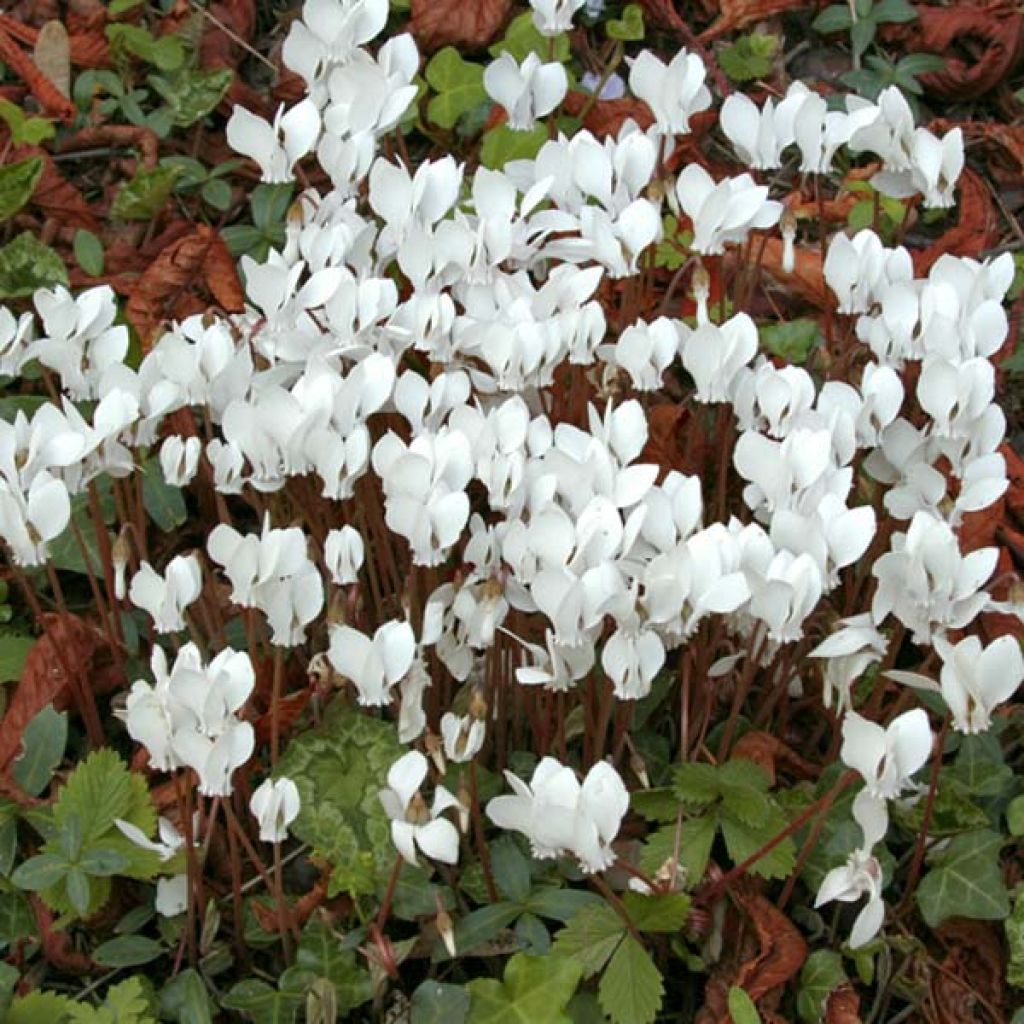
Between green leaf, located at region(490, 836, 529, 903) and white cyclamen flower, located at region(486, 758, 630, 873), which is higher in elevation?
white cyclamen flower, located at region(486, 758, 630, 873)

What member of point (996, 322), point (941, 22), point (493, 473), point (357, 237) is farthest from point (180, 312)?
point (941, 22)

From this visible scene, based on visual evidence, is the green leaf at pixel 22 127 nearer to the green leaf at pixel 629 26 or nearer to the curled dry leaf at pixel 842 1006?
the green leaf at pixel 629 26

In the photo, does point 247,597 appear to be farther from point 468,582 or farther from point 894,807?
point 894,807

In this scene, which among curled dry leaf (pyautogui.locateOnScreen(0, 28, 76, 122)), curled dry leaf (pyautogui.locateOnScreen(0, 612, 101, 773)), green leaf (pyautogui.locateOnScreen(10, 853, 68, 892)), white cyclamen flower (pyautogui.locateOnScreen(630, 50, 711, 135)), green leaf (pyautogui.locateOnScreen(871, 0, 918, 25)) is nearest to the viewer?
green leaf (pyautogui.locateOnScreen(10, 853, 68, 892))

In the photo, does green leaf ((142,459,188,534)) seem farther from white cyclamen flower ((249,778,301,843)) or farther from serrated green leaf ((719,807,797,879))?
serrated green leaf ((719,807,797,879))

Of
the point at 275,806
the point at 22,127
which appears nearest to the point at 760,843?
the point at 275,806

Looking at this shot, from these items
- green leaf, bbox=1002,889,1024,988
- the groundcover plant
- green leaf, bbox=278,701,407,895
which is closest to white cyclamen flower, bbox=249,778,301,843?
the groundcover plant

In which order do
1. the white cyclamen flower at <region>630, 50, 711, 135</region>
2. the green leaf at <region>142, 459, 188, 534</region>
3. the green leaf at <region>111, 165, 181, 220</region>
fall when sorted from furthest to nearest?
the green leaf at <region>111, 165, 181, 220</region>, the green leaf at <region>142, 459, 188, 534</region>, the white cyclamen flower at <region>630, 50, 711, 135</region>
